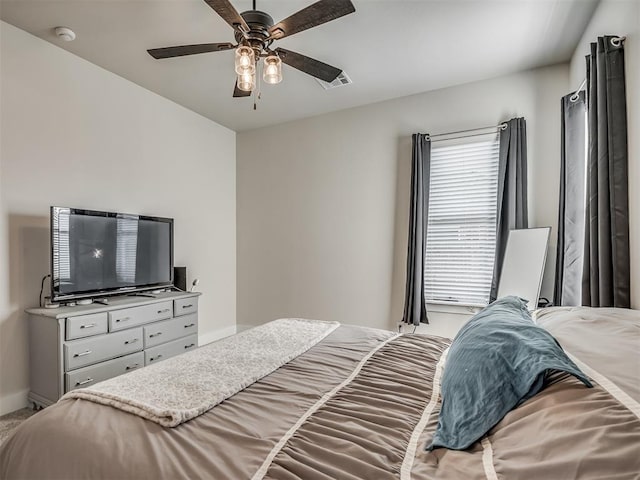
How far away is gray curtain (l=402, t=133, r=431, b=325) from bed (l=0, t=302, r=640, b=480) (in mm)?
2158

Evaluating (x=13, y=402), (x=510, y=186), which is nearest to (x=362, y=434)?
(x=510, y=186)

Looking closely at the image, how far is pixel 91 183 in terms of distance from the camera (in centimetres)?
309

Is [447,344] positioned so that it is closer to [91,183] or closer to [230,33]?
[230,33]

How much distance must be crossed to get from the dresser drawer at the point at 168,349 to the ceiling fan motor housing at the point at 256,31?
2644mm

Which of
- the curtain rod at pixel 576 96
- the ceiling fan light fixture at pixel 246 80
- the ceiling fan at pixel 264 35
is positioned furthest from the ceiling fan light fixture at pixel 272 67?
the curtain rod at pixel 576 96

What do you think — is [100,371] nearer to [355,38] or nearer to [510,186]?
[355,38]

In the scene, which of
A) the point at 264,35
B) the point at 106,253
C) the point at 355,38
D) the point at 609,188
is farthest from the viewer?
the point at 106,253

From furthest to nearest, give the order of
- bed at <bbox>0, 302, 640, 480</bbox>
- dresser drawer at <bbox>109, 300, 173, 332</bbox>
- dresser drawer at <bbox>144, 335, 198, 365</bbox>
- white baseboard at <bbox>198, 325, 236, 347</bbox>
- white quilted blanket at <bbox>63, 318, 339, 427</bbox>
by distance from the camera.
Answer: white baseboard at <bbox>198, 325, 236, 347</bbox> → dresser drawer at <bbox>144, 335, 198, 365</bbox> → dresser drawer at <bbox>109, 300, 173, 332</bbox> → white quilted blanket at <bbox>63, 318, 339, 427</bbox> → bed at <bbox>0, 302, 640, 480</bbox>

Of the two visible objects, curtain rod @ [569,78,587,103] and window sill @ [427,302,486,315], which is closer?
curtain rod @ [569,78,587,103]

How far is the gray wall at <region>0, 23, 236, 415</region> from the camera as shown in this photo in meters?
2.58

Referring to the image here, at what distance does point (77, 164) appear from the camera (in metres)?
2.99

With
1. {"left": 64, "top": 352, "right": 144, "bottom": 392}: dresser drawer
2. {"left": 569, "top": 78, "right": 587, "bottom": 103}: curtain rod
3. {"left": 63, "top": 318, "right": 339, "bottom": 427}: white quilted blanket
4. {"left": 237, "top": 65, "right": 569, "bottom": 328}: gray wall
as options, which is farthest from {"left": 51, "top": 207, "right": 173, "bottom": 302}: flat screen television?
{"left": 569, "top": 78, "right": 587, "bottom": 103}: curtain rod

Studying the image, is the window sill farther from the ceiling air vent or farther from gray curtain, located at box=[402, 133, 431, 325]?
the ceiling air vent

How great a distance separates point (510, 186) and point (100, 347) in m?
3.74
